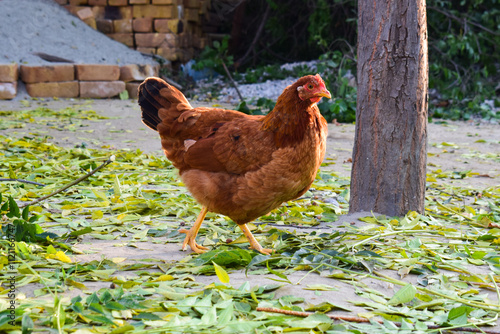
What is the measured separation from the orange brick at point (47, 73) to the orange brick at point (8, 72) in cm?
22

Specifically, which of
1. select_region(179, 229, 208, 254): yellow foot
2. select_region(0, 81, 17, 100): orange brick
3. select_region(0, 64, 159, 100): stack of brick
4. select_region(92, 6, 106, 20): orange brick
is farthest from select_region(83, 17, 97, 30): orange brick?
select_region(179, 229, 208, 254): yellow foot

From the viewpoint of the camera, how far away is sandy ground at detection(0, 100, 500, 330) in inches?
91.4

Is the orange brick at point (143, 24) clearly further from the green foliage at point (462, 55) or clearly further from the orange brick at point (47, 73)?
the green foliage at point (462, 55)

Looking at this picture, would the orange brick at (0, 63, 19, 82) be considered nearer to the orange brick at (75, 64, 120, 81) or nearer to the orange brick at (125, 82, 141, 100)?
the orange brick at (75, 64, 120, 81)

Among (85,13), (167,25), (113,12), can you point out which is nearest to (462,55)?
(167,25)

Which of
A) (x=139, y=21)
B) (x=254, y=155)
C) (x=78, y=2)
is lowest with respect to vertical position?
(x=254, y=155)

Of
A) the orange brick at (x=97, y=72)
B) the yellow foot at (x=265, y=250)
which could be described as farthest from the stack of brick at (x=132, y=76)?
the yellow foot at (x=265, y=250)

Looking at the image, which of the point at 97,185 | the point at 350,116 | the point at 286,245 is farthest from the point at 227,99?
the point at 286,245

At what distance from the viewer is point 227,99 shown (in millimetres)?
9844

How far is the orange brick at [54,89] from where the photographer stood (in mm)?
8737

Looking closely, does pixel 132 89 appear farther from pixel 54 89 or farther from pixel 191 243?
pixel 191 243

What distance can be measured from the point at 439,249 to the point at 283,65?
33.2 feet

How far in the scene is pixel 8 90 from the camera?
8.31m

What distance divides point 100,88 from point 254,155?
720 centimetres
